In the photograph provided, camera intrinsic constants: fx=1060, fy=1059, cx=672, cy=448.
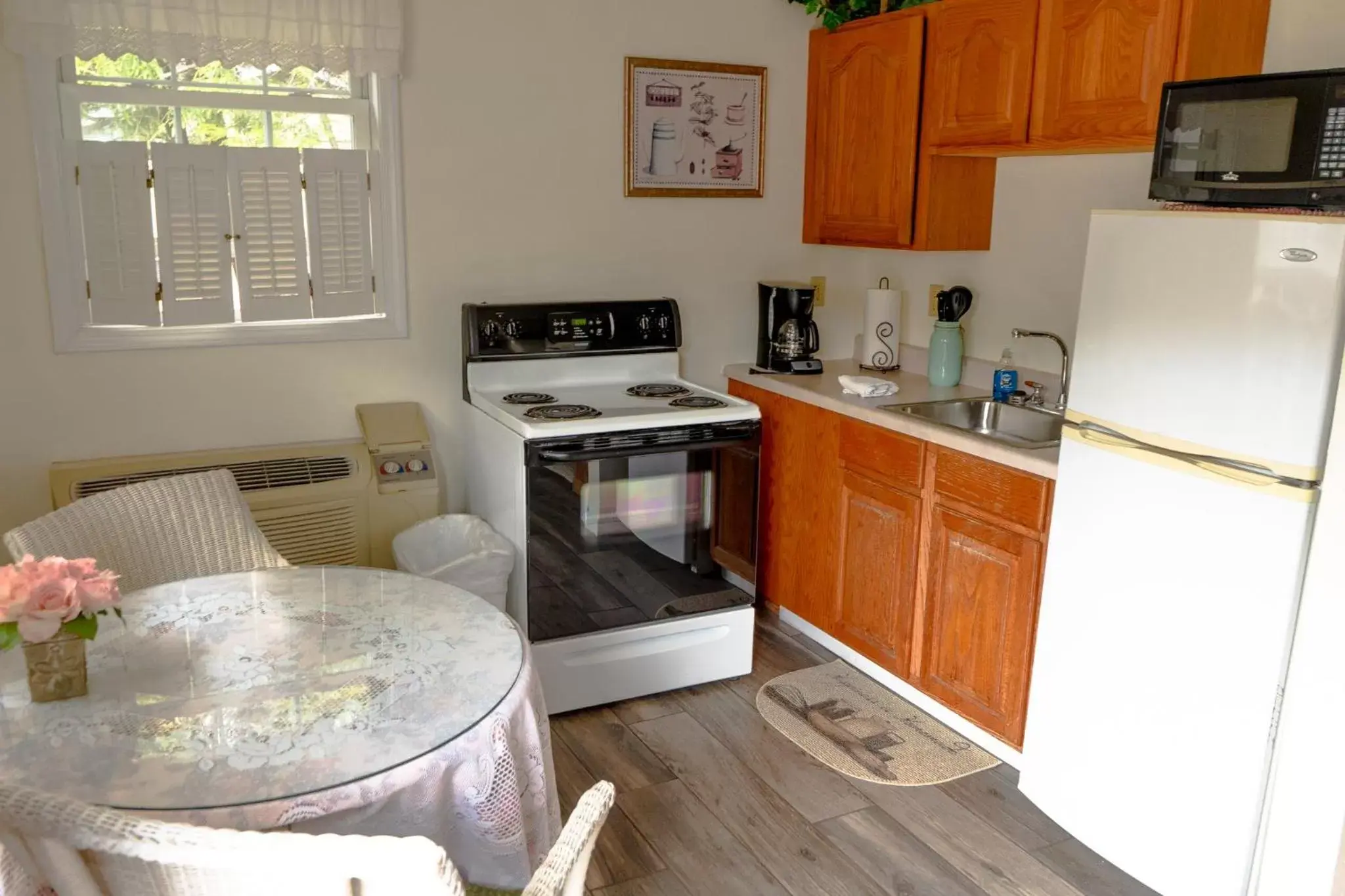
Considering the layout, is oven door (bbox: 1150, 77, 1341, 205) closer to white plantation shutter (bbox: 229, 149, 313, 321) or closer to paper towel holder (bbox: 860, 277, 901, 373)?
paper towel holder (bbox: 860, 277, 901, 373)

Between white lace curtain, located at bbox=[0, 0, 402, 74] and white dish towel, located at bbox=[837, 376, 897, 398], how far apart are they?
1.71m

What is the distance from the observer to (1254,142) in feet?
6.95

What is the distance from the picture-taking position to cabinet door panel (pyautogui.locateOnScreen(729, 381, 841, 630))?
3.46 metres

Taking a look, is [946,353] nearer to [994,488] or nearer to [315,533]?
[994,488]

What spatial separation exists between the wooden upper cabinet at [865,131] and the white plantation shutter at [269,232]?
6.00ft

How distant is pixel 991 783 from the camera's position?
284 centimetres

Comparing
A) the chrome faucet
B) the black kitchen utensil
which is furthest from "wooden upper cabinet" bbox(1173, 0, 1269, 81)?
the black kitchen utensil

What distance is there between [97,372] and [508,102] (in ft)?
4.94

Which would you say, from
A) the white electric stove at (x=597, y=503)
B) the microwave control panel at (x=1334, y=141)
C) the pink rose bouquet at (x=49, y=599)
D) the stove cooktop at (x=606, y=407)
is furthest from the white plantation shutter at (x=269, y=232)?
the microwave control panel at (x=1334, y=141)

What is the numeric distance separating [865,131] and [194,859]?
3151mm

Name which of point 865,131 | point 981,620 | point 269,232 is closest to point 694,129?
point 865,131

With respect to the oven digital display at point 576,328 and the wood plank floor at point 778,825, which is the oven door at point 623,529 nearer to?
the wood plank floor at point 778,825

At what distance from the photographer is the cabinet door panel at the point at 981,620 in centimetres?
273

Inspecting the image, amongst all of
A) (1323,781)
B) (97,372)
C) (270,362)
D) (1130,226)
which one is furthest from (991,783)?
(97,372)
